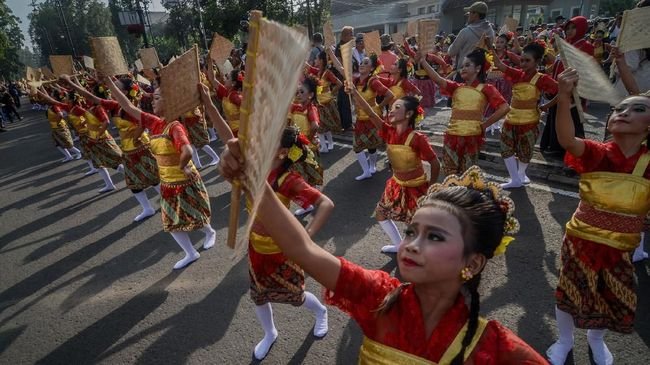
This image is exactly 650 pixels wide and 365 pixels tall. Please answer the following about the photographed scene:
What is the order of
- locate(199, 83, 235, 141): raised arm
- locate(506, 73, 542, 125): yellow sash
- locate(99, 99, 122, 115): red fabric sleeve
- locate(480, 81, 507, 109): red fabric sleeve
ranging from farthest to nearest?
locate(99, 99, 122, 115): red fabric sleeve < locate(506, 73, 542, 125): yellow sash < locate(480, 81, 507, 109): red fabric sleeve < locate(199, 83, 235, 141): raised arm

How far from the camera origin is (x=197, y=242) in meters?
5.20

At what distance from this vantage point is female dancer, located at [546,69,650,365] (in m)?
2.29

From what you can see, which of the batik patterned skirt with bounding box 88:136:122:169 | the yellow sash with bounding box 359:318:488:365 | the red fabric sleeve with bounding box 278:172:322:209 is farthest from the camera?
the batik patterned skirt with bounding box 88:136:122:169

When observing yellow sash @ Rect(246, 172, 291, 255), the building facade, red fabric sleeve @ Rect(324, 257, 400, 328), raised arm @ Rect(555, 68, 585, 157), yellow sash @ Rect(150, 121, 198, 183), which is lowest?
yellow sash @ Rect(246, 172, 291, 255)

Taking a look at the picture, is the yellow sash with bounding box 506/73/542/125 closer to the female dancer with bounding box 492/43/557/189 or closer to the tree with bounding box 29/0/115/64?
the female dancer with bounding box 492/43/557/189

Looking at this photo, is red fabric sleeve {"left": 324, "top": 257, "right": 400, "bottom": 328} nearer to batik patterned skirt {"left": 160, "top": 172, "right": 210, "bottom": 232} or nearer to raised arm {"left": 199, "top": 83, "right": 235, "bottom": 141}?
raised arm {"left": 199, "top": 83, "right": 235, "bottom": 141}

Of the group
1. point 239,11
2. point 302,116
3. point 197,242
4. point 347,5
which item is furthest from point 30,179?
point 347,5

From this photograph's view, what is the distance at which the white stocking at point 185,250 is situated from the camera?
4503 mm

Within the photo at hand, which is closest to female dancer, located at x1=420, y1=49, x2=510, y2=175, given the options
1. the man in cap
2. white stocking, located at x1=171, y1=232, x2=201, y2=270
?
the man in cap

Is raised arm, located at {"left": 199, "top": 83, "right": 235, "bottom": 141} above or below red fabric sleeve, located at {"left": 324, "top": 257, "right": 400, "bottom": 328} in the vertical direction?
above

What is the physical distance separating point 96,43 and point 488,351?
477 cm

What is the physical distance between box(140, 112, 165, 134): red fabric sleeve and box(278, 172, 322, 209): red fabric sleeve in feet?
7.43

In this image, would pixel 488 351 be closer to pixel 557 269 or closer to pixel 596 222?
pixel 596 222

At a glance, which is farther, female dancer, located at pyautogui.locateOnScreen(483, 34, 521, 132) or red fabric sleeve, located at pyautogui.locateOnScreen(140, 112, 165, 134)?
female dancer, located at pyautogui.locateOnScreen(483, 34, 521, 132)
